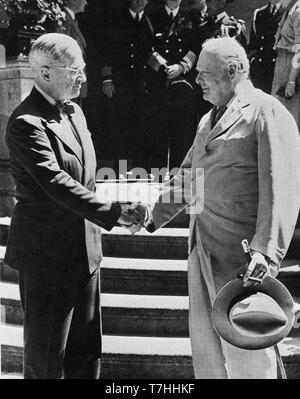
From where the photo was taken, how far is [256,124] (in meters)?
3.94

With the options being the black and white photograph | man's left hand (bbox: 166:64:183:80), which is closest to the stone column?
man's left hand (bbox: 166:64:183:80)

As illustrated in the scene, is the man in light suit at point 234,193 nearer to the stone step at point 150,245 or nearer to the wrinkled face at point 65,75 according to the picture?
the wrinkled face at point 65,75

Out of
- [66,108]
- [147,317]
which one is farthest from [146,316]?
[66,108]

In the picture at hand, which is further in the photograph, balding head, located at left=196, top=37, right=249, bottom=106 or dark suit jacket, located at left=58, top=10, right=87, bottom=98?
dark suit jacket, located at left=58, top=10, right=87, bottom=98

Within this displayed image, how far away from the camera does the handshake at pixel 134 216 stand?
4.39m

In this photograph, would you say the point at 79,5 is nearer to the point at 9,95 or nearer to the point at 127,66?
the point at 127,66

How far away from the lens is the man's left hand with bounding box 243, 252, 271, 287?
383cm

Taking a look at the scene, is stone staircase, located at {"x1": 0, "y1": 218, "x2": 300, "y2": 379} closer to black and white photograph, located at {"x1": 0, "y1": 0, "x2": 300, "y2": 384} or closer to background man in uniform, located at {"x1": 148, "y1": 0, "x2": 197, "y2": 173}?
black and white photograph, located at {"x1": 0, "y1": 0, "x2": 300, "y2": 384}

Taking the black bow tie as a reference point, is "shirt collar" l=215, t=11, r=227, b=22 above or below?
above

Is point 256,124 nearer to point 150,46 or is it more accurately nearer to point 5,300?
point 5,300

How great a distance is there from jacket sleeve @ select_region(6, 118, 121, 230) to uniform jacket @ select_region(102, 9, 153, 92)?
4.95 m

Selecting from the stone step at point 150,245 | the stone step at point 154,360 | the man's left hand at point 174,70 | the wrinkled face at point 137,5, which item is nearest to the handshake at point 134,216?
the stone step at point 154,360
